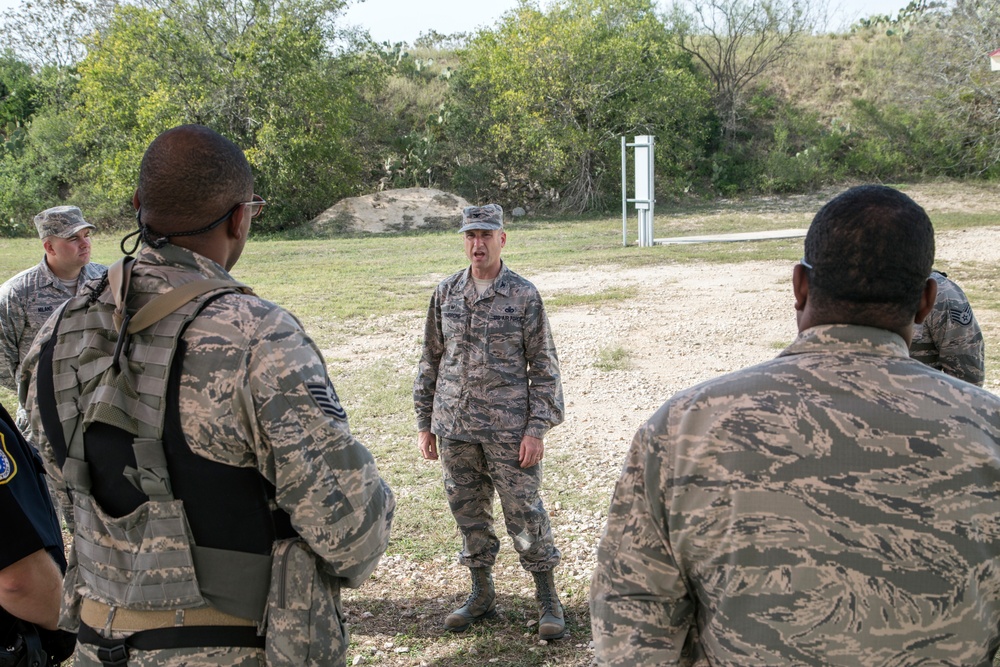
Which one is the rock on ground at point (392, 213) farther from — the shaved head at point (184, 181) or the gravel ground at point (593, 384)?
the shaved head at point (184, 181)

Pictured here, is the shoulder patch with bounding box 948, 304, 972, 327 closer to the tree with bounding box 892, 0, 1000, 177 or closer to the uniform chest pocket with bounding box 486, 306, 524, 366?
the uniform chest pocket with bounding box 486, 306, 524, 366

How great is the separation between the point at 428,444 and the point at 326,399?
257 centimetres

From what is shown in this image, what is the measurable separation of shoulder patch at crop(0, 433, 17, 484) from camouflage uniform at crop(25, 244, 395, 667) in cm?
45

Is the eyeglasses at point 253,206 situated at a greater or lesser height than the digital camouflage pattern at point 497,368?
greater

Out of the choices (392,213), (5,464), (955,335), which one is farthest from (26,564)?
(392,213)

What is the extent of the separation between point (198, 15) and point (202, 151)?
2684 centimetres

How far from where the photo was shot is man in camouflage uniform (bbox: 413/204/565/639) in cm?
426

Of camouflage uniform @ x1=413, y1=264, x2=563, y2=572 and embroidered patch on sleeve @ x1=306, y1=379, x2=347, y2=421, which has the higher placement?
embroidered patch on sleeve @ x1=306, y1=379, x2=347, y2=421

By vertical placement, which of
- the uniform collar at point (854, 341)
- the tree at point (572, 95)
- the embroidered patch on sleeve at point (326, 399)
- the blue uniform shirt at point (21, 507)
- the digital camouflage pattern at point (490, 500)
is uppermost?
the tree at point (572, 95)

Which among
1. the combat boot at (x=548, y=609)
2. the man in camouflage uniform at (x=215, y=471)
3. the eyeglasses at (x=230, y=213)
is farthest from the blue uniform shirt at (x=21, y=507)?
the combat boot at (x=548, y=609)

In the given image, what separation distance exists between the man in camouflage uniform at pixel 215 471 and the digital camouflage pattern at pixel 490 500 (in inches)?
83.9

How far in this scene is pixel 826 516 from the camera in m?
1.59

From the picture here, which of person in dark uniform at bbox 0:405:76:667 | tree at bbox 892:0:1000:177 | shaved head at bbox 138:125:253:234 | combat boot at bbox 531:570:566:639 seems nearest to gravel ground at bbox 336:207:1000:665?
combat boot at bbox 531:570:566:639

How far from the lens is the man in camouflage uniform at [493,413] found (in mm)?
4262
